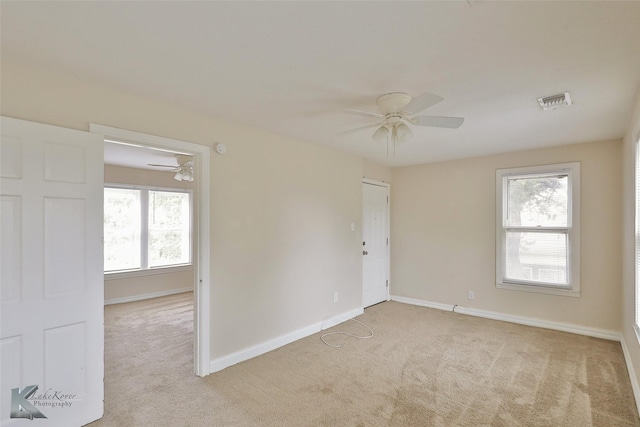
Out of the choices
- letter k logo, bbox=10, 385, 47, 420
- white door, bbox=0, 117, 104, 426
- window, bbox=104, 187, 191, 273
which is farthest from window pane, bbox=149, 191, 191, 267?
letter k logo, bbox=10, 385, 47, 420

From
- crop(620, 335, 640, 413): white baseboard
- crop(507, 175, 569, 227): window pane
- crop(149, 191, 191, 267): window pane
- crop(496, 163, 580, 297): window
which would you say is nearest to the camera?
crop(620, 335, 640, 413): white baseboard

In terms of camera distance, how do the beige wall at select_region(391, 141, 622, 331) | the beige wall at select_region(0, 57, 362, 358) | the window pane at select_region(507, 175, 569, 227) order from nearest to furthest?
the beige wall at select_region(0, 57, 362, 358) < the beige wall at select_region(391, 141, 622, 331) < the window pane at select_region(507, 175, 569, 227)

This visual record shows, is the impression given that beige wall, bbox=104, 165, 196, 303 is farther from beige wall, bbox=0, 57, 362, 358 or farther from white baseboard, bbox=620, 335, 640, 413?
white baseboard, bbox=620, 335, 640, 413

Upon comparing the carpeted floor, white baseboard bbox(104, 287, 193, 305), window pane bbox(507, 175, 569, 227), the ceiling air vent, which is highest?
the ceiling air vent

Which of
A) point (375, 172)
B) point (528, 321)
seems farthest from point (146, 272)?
point (528, 321)

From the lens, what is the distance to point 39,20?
1557 millimetres

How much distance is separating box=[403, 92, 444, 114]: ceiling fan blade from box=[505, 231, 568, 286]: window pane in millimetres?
3161

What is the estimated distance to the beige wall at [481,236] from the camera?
149 inches

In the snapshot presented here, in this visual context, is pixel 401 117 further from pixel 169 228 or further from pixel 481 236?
pixel 169 228

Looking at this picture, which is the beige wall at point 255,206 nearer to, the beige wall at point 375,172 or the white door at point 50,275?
the white door at point 50,275

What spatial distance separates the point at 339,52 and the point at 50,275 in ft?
7.52

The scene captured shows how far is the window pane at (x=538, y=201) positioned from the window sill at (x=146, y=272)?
581 centimetres

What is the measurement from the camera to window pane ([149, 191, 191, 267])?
599 centimetres

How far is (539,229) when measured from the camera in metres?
4.22
